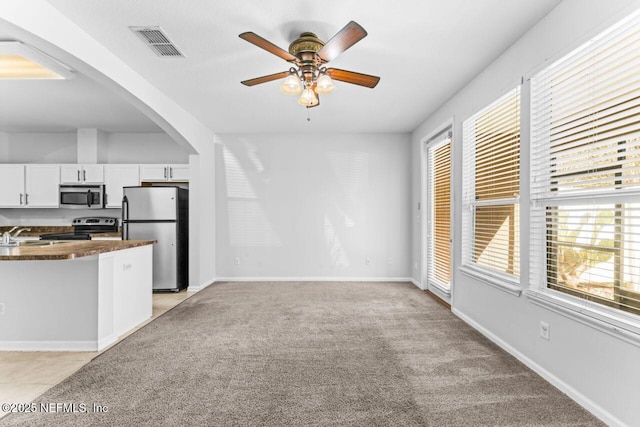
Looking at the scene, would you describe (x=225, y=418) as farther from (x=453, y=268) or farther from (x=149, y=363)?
(x=453, y=268)

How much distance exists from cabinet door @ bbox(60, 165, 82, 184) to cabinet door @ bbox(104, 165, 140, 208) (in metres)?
0.46

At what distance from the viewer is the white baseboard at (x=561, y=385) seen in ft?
6.41

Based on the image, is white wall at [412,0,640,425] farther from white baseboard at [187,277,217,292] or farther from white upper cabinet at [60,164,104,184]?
white upper cabinet at [60,164,104,184]

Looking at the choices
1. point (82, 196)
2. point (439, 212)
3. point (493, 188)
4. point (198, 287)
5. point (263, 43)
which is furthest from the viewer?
point (82, 196)

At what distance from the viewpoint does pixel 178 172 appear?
5.89 metres

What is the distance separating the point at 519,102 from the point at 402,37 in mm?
1107

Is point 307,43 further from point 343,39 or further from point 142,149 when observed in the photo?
point 142,149

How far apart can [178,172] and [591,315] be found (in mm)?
5661

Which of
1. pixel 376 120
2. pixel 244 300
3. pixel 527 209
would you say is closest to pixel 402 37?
pixel 527 209

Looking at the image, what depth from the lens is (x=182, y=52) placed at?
3.12 meters

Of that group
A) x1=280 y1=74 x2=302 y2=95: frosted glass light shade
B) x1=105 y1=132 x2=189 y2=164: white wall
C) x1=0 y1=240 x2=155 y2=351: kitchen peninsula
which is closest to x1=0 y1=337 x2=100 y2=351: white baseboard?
x1=0 y1=240 x2=155 y2=351: kitchen peninsula

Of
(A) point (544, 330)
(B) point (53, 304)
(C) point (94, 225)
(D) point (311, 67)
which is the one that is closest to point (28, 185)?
(C) point (94, 225)

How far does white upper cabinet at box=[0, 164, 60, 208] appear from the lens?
581cm

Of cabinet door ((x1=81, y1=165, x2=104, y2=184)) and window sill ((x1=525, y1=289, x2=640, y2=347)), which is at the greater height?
cabinet door ((x1=81, y1=165, x2=104, y2=184))
